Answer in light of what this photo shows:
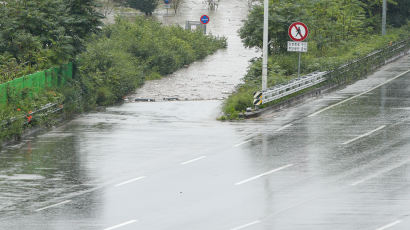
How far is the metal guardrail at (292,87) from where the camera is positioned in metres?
30.2

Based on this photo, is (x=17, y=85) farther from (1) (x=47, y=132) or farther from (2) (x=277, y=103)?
(2) (x=277, y=103)

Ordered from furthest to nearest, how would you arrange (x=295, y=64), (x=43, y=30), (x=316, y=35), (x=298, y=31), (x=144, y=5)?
(x=144, y=5) < (x=316, y=35) < (x=295, y=64) < (x=43, y=30) < (x=298, y=31)

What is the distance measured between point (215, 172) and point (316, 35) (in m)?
34.0

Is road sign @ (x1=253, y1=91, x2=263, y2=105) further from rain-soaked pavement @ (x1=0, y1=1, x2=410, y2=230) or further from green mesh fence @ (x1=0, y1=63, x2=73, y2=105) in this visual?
green mesh fence @ (x1=0, y1=63, x2=73, y2=105)

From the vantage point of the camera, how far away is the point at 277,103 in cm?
3091

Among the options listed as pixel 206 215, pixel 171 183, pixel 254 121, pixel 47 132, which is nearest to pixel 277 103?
pixel 254 121

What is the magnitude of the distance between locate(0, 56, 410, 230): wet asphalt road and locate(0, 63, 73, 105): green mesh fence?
1996mm

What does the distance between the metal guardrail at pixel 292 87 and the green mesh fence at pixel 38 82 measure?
29.2ft

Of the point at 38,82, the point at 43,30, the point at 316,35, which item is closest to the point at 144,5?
the point at 316,35

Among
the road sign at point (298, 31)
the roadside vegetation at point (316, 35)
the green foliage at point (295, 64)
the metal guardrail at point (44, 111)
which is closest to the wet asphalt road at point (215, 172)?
the metal guardrail at point (44, 111)

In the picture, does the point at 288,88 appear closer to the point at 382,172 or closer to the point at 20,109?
the point at 20,109

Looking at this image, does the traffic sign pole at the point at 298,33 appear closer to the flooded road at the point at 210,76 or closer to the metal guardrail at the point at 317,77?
the metal guardrail at the point at 317,77

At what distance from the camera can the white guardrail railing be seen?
97.8ft

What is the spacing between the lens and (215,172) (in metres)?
19.7
